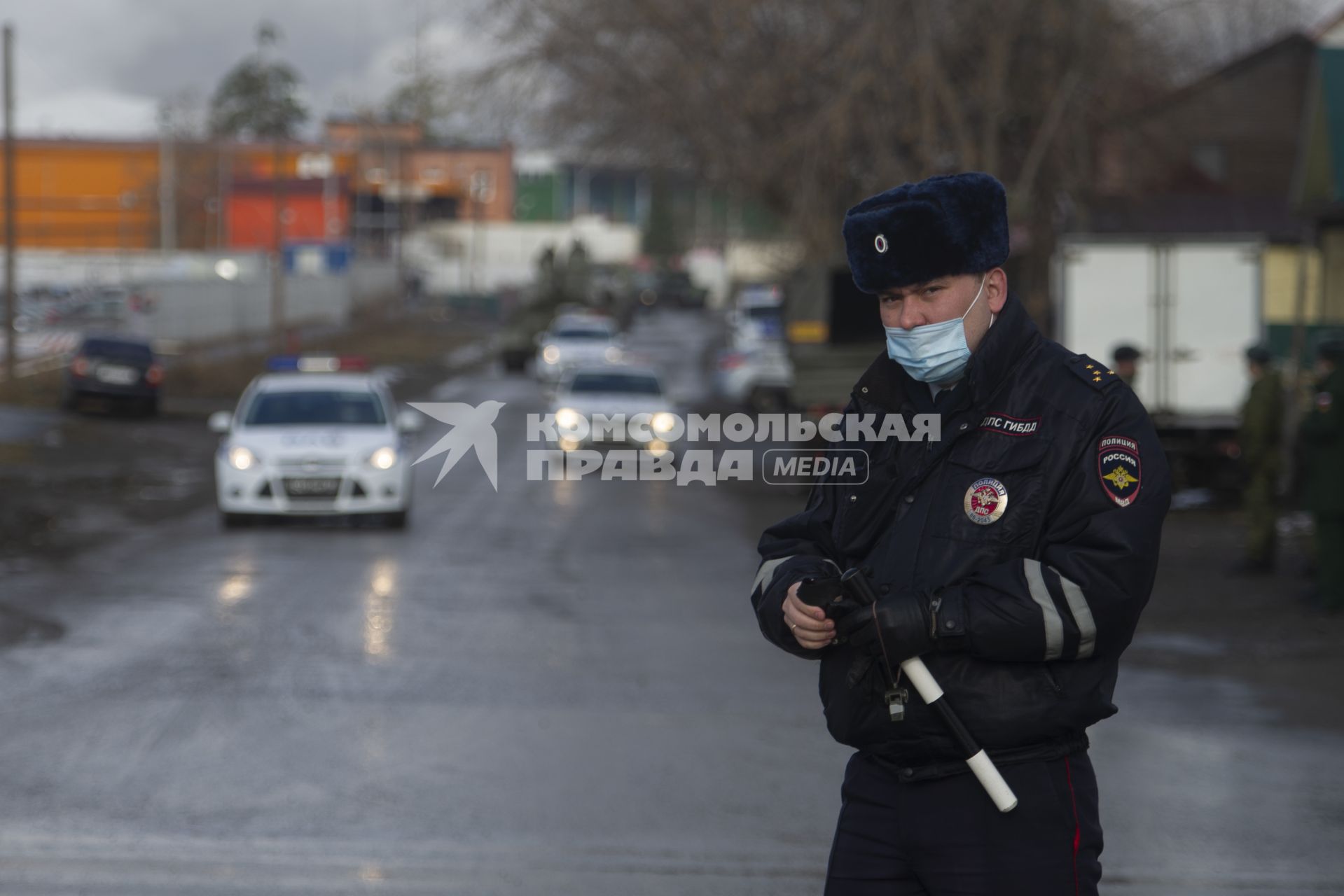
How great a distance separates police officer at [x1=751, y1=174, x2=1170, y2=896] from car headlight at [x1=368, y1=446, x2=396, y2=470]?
13867 mm

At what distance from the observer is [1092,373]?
11.1ft

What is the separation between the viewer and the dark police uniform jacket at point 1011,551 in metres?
3.23

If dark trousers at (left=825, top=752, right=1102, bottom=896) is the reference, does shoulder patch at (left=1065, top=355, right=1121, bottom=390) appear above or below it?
above

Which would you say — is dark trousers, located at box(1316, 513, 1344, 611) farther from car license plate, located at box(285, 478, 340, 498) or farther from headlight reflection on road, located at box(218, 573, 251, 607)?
car license plate, located at box(285, 478, 340, 498)

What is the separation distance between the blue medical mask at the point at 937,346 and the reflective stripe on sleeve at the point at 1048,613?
47 cm

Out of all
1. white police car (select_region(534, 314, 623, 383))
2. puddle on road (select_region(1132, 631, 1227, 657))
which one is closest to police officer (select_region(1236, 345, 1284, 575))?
puddle on road (select_region(1132, 631, 1227, 657))

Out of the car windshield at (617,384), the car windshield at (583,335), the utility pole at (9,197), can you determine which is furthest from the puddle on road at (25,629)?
the car windshield at (583,335)

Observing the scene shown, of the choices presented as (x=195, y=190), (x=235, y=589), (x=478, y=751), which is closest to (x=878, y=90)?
(x=235, y=589)

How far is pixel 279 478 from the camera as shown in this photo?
1694 cm

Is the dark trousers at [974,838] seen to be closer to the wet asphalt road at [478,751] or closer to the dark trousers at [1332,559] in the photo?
the wet asphalt road at [478,751]

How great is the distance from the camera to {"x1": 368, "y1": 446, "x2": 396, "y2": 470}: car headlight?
17062mm

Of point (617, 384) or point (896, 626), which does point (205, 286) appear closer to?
point (617, 384)

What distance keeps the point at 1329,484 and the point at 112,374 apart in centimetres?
2546

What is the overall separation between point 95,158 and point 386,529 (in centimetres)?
8521
